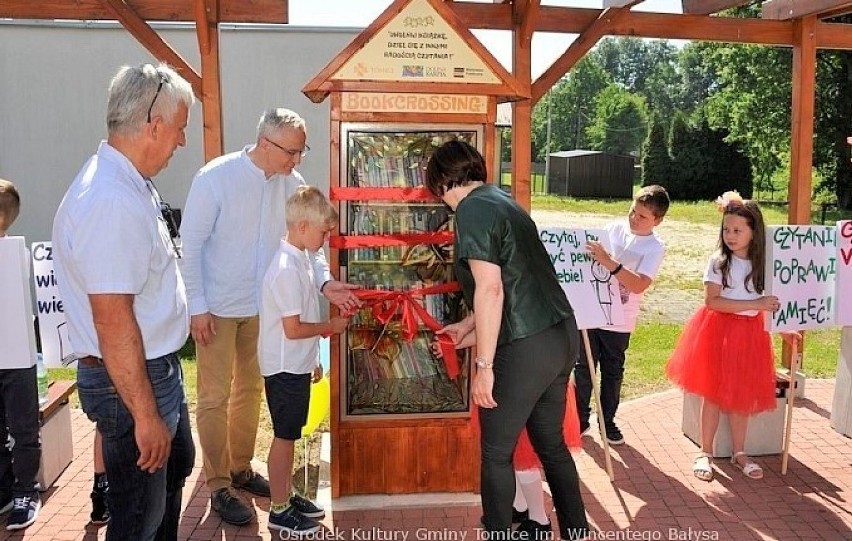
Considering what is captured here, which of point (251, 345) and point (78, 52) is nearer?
point (251, 345)

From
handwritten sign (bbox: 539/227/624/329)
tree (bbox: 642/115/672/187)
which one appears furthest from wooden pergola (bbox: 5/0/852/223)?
tree (bbox: 642/115/672/187)

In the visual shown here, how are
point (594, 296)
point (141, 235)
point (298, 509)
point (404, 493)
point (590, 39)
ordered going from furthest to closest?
1. point (590, 39)
2. point (594, 296)
3. point (404, 493)
4. point (298, 509)
5. point (141, 235)

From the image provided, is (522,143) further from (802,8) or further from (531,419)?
(802,8)

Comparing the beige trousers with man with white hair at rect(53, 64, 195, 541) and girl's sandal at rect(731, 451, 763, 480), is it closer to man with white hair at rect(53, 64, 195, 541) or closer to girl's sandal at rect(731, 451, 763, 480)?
man with white hair at rect(53, 64, 195, 541)

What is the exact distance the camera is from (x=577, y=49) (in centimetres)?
496

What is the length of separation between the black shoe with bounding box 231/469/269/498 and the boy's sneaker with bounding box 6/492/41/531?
942mm

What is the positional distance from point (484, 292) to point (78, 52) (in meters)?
7.79

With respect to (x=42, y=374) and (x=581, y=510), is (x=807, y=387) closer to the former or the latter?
(x=581, y=510)

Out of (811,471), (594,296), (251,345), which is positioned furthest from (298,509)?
(811,471)

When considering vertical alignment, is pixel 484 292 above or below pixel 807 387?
above

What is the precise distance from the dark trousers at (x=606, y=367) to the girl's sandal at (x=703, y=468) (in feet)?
2.04

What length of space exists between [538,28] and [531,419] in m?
3.12

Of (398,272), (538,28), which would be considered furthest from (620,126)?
(398,272)

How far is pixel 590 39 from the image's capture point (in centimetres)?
500
